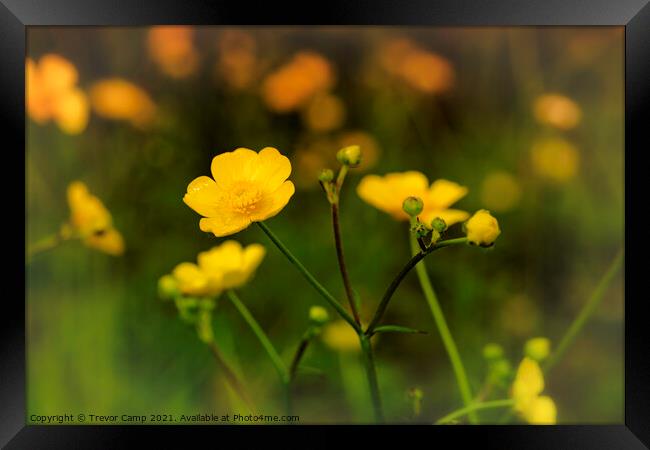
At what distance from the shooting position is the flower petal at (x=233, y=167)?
97cm

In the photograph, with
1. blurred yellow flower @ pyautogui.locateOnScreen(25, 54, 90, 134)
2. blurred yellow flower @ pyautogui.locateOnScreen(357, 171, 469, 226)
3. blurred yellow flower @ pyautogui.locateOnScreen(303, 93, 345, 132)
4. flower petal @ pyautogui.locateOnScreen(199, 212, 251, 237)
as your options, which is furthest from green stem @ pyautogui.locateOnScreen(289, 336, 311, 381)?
blurred yellow flower @ pyautogui.locateOnScreen(25, 54, 90, 134)

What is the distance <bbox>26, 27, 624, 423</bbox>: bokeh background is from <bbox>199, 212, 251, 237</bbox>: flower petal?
13.2 inches

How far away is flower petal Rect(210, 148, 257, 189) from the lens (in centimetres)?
97

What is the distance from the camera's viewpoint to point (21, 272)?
1155mm

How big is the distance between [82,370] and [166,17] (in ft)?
2.07

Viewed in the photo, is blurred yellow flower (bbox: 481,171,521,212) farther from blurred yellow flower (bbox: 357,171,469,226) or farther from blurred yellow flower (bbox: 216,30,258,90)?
blurred yellow flower (bbox: 216,30,258,90)

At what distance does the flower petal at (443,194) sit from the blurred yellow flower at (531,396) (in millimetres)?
299

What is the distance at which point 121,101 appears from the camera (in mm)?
1199

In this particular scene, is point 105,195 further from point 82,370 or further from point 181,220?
point 82,370

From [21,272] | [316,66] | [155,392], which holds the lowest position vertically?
[155,392]

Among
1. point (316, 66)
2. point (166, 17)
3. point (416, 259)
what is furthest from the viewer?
point (316, 66)

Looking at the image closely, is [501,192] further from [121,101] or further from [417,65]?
[121,101]

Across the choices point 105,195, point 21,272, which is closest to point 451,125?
point 105,195

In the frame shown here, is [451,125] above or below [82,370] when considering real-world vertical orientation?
above
